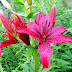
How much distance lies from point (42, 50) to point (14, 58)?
990mm

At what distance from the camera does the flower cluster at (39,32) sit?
27.1 inches

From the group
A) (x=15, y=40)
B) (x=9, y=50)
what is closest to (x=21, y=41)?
(x=15, y=40)

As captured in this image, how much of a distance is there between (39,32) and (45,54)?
0.20 meters

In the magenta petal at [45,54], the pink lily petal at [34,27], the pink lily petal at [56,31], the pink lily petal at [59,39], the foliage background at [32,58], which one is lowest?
the foliage background at [32,58]

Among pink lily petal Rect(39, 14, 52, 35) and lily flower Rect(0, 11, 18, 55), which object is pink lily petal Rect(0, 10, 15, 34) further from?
pink lily petal Rect(39, 14, 52, 35)

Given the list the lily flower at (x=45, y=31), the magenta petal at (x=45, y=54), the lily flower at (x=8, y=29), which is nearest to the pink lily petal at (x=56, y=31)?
the lily flower at (x=45, y=31)

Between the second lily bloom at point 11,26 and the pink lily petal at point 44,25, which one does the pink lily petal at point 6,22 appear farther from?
the pink lily petal at point 44,25

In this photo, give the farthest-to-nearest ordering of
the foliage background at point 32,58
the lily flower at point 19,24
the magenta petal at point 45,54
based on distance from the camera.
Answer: the foliage background at point 32,58 → the lily flower at point 19,24 → the magenta petal at point 45,54

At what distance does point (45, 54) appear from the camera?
645 millimetres

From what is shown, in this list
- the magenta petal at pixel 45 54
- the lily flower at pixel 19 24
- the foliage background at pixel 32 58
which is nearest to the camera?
the magenta petal at pixel 45 54

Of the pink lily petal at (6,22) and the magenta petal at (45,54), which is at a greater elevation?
the pink lily petal at (6,22)

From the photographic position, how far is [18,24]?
72cm

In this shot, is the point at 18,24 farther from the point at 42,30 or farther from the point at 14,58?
the point at 14,58

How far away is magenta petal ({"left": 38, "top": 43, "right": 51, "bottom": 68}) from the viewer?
615 mm
